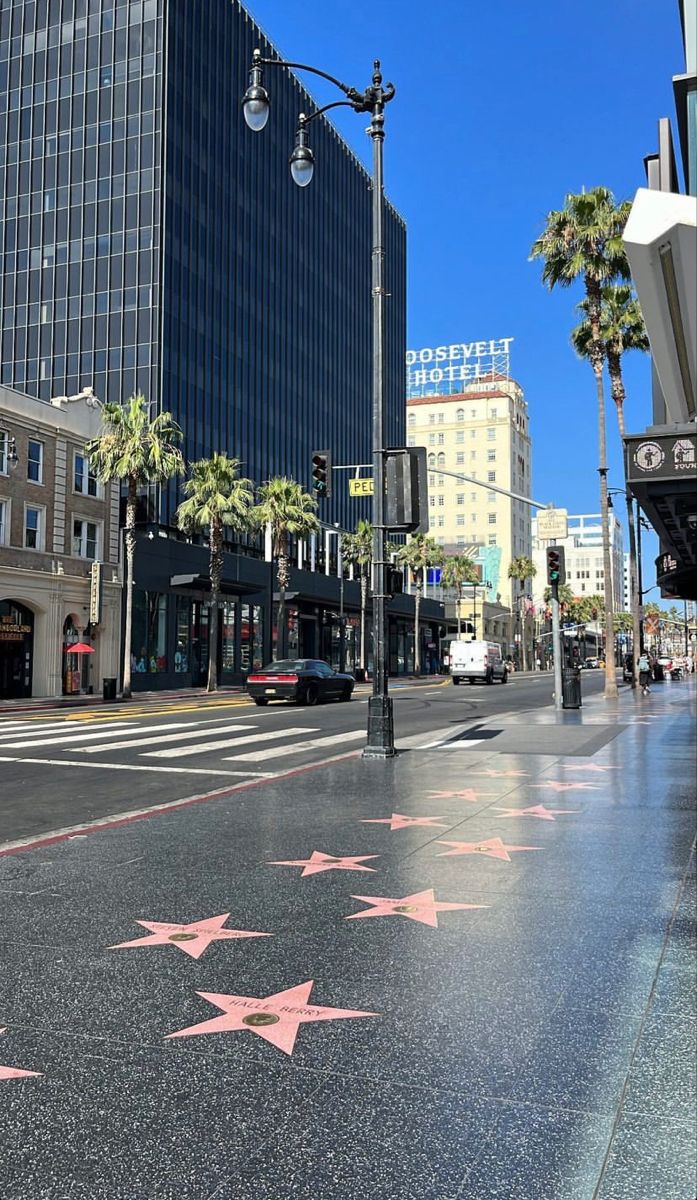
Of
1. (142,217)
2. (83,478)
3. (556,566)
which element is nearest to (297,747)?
(556,566)

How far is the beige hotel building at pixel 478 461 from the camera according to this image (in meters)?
138

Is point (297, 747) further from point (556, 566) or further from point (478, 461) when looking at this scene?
point (478, 461)

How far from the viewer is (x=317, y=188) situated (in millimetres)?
81250

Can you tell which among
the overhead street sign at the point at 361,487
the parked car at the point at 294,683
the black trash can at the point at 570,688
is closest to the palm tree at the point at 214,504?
the parked car at the point at 294,683

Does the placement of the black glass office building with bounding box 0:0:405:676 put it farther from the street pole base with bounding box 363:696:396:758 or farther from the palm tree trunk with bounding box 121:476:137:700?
the street pole base with bounding box 363:696:396:758

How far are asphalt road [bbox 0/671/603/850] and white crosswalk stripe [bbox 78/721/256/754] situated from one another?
0.8 inches

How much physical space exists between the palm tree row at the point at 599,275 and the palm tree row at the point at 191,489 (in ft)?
51.4

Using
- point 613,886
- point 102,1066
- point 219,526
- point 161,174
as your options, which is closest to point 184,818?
point 613,886

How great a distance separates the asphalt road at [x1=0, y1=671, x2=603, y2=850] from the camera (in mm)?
9969

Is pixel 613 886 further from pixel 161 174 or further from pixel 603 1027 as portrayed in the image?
pixel 161 174

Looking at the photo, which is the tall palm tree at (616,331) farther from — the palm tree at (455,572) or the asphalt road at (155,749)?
the palm tree at (455,572)

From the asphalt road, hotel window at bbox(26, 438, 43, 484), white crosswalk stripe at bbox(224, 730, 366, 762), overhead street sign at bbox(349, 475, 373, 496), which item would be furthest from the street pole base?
hotel window at bbox(26, 438, 43, 484)

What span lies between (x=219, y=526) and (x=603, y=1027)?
3759 centimetres

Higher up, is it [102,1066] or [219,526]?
[219,526]
